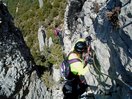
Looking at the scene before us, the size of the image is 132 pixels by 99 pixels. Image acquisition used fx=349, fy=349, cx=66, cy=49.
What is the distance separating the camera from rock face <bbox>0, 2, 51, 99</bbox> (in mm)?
15531

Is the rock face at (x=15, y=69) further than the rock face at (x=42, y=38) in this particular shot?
No

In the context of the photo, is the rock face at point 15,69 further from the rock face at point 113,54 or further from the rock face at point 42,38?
the rock face at point 42,38

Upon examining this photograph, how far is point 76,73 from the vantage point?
1309 cm

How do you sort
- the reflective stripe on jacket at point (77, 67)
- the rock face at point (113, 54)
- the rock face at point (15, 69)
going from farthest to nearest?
the rock face at point (15, 69) < the reflective stripe on jacket at point (77, 67) < the rock face at point (113, 54)

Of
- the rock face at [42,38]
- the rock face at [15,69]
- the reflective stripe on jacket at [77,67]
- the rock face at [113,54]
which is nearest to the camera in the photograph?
the rock face at [113,54]

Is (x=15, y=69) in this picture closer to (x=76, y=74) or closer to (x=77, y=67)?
(x=76, y=74)

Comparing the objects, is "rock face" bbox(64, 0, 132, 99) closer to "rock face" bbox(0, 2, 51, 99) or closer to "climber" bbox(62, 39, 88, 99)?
"climber" bbox(62, 39, 88, 99)

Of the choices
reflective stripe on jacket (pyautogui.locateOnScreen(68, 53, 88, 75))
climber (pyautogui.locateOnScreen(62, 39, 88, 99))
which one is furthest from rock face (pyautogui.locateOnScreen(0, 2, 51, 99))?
reflective stripe on jacket (pyautogui.locateOnScreen(68, 53, 88, 75))

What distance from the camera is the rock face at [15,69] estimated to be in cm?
1553

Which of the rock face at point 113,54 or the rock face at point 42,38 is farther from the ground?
the rock face at point 42,38

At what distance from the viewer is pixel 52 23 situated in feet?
124

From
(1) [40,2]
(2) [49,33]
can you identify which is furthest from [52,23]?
(1) [40,2]

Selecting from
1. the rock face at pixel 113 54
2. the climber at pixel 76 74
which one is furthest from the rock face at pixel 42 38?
the climber at pixel 76 74

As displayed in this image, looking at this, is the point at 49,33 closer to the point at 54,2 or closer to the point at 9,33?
the point at 54,2
